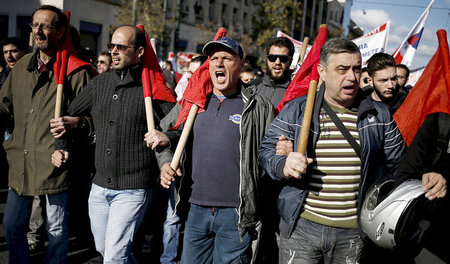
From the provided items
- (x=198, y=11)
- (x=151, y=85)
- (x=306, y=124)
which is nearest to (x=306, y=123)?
(x=306, y=124)


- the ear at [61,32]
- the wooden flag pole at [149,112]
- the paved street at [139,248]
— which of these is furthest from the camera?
the paved street at [139,248]

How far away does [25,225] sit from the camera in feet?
11.6

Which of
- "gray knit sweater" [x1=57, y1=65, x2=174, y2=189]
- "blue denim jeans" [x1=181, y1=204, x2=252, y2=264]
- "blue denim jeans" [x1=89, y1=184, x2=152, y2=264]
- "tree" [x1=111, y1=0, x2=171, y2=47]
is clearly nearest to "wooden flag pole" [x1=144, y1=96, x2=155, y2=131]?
"gray knit sweater" [x1=57, y1=65, x2=174, y2=189]

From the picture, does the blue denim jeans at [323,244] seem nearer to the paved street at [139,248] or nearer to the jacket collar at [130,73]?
the jacket collar at [130,73]

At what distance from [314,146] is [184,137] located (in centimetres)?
89

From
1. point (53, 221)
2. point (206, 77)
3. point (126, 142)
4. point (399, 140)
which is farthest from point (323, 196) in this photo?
point (53, 221)

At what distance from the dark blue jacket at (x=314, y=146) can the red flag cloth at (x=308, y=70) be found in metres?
0.39

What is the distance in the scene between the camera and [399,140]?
270 centimetres

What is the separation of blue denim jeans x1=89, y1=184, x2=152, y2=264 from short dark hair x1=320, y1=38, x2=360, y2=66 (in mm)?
1664

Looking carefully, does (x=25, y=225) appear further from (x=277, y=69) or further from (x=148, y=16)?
(x=148, y=16)

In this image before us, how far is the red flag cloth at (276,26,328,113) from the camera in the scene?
117 inches

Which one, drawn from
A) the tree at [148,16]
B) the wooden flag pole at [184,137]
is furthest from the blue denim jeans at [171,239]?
the tree at [148,16]

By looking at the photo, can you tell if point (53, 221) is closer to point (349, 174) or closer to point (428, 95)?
point (349, 174)

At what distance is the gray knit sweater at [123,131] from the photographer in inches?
127
